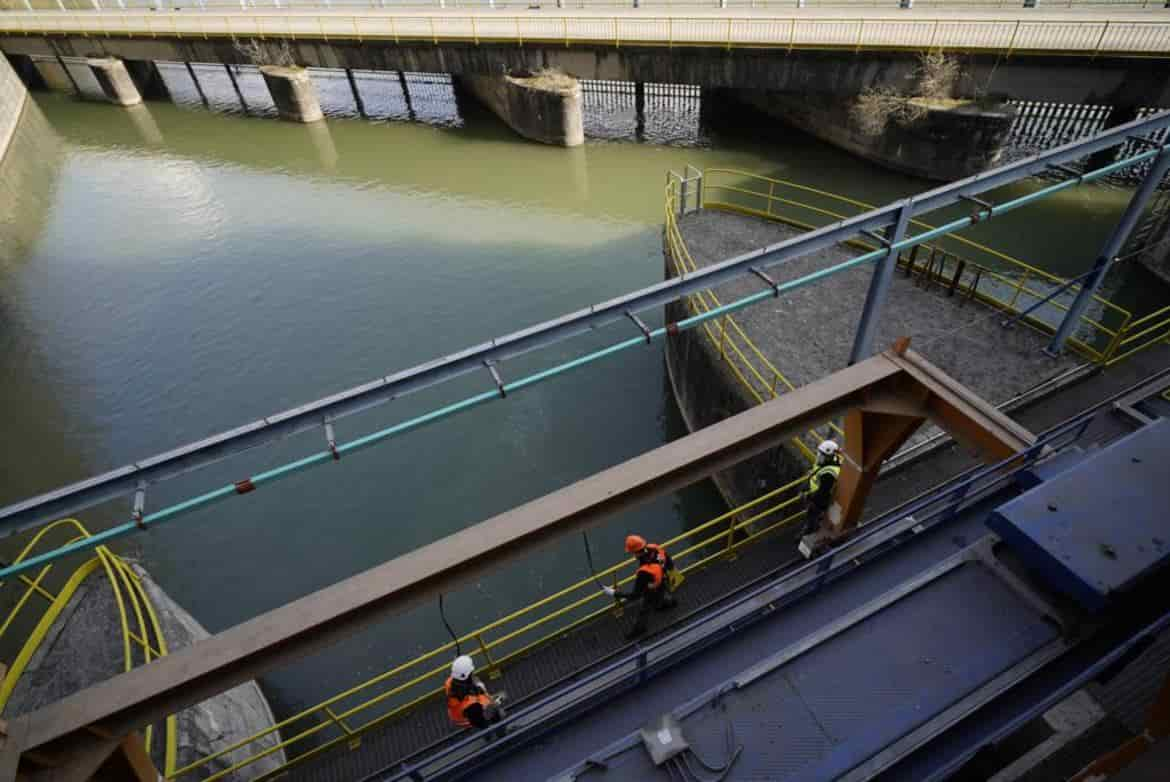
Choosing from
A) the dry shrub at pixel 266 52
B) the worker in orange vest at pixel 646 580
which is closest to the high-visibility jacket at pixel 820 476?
the worker in orange vest at pixel 646 580

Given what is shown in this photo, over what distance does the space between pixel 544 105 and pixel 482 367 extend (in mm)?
22201

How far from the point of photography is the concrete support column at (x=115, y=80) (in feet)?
113

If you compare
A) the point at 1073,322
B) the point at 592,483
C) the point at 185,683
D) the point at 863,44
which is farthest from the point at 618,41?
the point at 185,683

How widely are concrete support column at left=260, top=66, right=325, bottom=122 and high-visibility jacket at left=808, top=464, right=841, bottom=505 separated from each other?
32.6 meters

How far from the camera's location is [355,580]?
16.3ft

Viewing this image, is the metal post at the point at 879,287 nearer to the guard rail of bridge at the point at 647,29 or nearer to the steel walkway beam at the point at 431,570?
the steel walkway beam at the point at 431,570

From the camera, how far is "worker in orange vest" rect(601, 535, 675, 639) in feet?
22.8

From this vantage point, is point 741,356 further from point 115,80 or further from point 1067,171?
point 115,80

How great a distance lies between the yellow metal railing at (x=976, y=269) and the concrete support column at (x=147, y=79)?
33990mm

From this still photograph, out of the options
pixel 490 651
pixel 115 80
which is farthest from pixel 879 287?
pixel 115 80

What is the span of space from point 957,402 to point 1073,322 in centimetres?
609

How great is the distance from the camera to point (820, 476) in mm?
7523

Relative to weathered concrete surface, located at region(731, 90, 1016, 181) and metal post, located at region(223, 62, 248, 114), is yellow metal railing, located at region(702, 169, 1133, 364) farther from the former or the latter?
metal post, located at region(223, 62, 248, 114)

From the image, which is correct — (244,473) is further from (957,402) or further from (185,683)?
(957,402)
